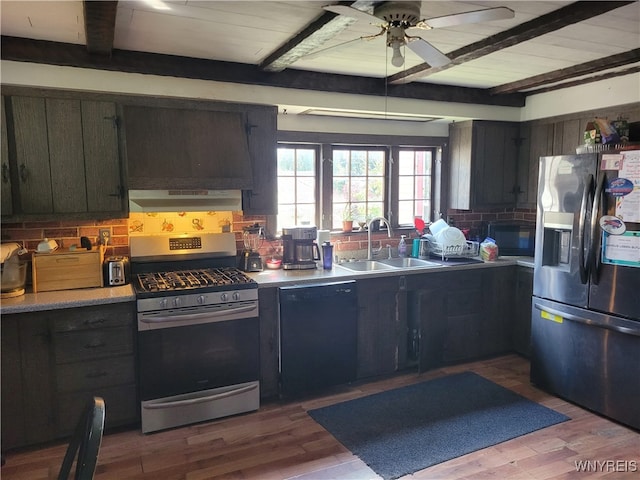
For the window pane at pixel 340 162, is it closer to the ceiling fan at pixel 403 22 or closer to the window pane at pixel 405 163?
the window pane at pixel 405 163

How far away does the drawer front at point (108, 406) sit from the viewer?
276 cm

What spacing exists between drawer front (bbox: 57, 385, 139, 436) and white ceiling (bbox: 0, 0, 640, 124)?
6.74 ft

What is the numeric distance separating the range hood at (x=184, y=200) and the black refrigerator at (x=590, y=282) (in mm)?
2210

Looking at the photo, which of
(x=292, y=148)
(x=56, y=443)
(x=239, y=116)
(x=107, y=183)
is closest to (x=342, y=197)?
(x=292, y=148)

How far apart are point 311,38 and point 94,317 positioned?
2002mm

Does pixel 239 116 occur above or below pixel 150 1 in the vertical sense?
below

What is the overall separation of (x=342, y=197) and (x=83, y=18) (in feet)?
7.88

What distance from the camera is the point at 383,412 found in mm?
3160

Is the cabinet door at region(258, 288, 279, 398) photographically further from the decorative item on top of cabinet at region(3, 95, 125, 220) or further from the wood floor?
the decorative item on top of cabinet at region(3, 95, 125, 220)

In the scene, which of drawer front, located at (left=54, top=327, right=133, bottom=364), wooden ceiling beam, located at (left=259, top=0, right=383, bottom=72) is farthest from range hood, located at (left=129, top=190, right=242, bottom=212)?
wooden ceiling beam, located at (left=259, top=0, right=383, bottom=72)

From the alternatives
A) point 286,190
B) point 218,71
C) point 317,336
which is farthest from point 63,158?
point 317,336

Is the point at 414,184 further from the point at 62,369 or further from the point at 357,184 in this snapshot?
the point at 62,369

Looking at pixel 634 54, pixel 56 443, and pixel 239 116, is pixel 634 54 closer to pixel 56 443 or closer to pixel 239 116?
pixel 239 116

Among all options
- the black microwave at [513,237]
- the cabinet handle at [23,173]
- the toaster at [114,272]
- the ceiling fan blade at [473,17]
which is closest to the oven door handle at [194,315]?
the toaster at [114,272]
